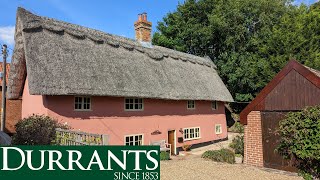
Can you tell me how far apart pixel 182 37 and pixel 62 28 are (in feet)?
72.9

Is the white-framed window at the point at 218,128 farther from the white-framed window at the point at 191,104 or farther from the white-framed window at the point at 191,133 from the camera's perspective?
the white-framed window at the point at 191,104

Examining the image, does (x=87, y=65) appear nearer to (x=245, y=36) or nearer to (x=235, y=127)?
(x=235, y=127)

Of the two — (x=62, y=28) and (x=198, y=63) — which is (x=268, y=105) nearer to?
(x=62, y=28)

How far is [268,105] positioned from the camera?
42.2 feet

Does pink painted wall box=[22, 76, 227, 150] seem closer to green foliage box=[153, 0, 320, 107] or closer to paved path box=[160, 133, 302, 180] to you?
paved path box=[160, 133, 302, 180]

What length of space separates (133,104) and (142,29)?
8.67 m

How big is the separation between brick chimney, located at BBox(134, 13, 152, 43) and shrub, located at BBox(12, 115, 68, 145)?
12.6m

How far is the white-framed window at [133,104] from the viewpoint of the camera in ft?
62.3

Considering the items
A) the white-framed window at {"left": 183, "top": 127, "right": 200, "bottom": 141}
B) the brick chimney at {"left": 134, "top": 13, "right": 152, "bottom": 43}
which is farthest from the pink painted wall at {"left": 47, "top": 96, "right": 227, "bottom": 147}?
the brick chimney at {"left": 134, "top": 13, "right": 152, "bottom": 43}

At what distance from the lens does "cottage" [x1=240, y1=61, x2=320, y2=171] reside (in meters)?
11.6

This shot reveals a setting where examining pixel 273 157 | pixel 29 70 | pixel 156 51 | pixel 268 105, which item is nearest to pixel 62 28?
pixel 29 70

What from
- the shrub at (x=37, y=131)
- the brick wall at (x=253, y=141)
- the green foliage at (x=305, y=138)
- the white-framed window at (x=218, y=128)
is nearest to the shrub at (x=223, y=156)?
the brick wall at (x=253, y=141)

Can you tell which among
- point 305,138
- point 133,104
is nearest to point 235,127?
point 133,104

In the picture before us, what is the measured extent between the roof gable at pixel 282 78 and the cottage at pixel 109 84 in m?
7.98
